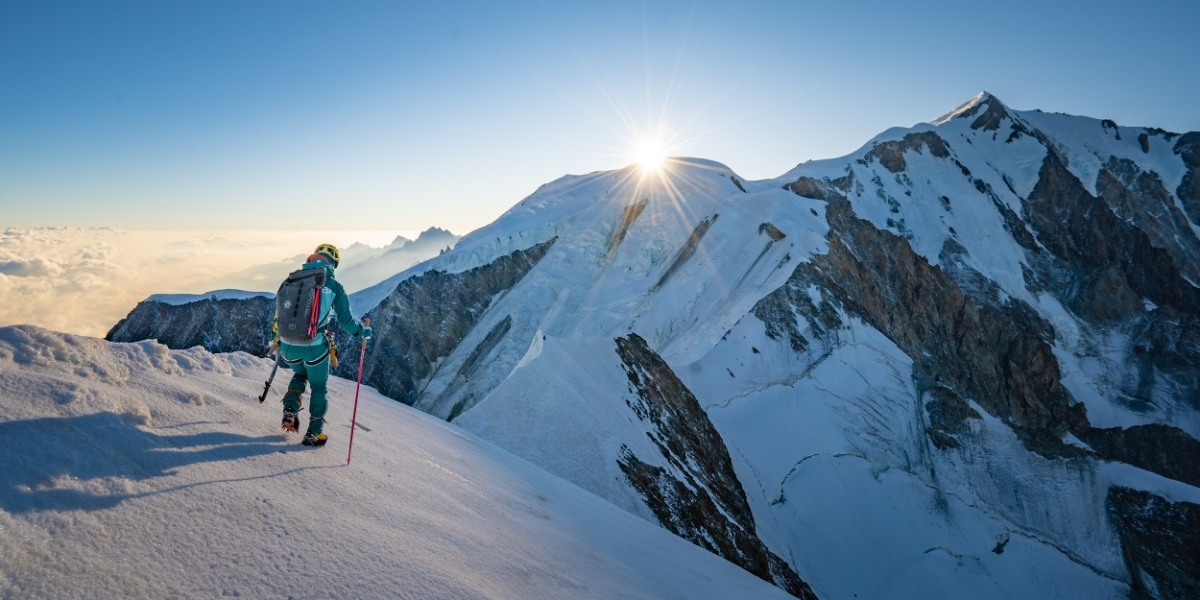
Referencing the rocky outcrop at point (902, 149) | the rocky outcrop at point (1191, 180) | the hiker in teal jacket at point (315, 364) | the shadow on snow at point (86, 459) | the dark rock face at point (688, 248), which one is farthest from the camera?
the rocky outcrop at point (1191, 180)

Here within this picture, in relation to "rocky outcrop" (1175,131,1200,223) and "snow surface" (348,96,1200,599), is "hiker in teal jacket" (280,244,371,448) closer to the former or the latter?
"snow surface" (348,96,1200,599)

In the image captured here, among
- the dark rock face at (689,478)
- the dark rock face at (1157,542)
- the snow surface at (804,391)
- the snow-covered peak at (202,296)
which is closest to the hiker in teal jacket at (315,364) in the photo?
the snow surface at (804,391)

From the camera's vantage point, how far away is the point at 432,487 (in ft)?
21.1

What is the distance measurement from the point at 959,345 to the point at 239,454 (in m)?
72.6

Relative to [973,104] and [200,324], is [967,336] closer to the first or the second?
[973,104]

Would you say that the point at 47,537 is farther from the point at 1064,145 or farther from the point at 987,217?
the point at 1064,145

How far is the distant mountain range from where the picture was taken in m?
22.5

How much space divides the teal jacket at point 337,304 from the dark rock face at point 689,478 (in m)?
10.3

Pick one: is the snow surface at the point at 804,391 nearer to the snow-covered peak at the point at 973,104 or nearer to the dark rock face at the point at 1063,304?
the dark rock face at the point at 1063,304

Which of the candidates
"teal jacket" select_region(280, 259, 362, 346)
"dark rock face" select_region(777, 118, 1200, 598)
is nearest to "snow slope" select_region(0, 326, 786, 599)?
"teal jacket" select_region(280, 259, 362, 346)

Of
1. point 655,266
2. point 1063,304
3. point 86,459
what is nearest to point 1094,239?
point 1063,304

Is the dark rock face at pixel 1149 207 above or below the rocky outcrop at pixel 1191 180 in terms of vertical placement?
below

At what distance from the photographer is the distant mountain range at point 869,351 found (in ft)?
73.8

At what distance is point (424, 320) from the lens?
7069 cm
